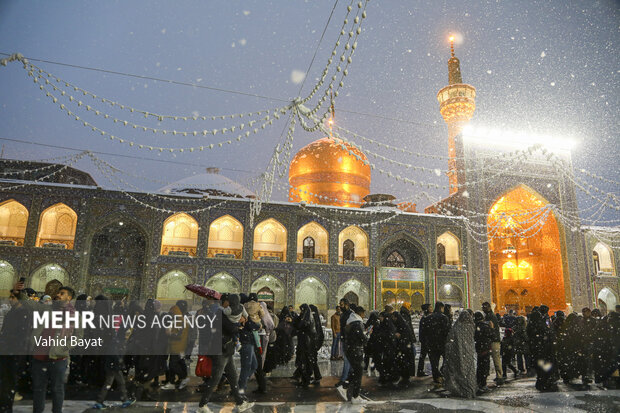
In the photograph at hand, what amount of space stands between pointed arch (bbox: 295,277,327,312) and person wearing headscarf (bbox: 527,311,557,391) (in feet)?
44.3

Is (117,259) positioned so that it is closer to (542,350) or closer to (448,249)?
(448,249)

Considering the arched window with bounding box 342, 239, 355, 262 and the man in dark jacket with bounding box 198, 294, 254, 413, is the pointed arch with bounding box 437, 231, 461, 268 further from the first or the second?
the man in dark jacket with bounding box 198, 294, 254, 413

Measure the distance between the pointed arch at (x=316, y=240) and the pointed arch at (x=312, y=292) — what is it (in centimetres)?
119

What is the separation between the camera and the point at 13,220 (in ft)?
62.2

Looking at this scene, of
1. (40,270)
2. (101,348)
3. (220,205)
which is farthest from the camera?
(220,205)

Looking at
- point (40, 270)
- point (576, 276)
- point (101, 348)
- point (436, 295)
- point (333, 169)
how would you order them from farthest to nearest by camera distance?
point (333, 169) < point (576, 276) < point (436, 295) < point (40, 270) < point (101, 348)

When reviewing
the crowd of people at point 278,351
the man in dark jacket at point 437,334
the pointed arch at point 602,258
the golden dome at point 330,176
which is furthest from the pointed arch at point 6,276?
the pointed arch at point 602,258

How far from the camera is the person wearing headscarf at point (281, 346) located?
7.44m

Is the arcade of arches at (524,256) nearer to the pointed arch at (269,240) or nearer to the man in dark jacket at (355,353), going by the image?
the pointed arch at (269,240)

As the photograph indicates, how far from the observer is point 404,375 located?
686 centimetres

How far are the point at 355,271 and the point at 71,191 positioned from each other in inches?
535

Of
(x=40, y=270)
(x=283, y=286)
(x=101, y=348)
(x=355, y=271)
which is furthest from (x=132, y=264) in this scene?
(x=101, y=348)

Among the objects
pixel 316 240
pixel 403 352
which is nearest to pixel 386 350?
pixel 403 352

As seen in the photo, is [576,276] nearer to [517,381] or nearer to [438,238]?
[438,238]
